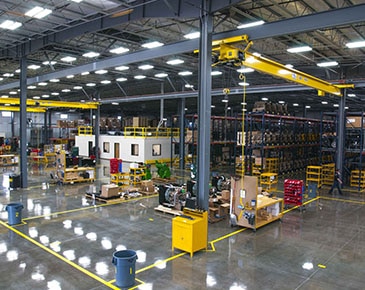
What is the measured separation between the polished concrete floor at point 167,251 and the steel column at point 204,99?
5.80 feet

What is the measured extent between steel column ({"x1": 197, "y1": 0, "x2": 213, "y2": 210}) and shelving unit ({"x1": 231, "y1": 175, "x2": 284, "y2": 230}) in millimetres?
1768

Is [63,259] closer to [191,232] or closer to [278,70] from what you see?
[191,232]

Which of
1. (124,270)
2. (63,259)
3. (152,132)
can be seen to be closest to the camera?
(124,270)

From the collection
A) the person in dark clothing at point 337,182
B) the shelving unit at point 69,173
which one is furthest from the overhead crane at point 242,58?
the shelving unit at point 69,173

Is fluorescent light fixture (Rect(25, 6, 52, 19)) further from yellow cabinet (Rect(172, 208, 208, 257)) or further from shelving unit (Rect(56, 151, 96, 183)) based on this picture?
shelving unit (Rect(56, 151, 96, 183))

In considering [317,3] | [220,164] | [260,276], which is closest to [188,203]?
[260,276]

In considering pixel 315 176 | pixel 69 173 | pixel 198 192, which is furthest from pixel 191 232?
pixel 315 176

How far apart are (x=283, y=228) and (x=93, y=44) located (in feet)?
40.7

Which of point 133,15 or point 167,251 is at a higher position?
point 133,15

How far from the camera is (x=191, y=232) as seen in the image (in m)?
8.00

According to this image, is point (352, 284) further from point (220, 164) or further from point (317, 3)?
point (220, 164)

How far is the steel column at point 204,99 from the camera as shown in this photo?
8.67m

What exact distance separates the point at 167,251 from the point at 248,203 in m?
3.25

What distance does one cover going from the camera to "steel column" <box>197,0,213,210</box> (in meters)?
8.67
